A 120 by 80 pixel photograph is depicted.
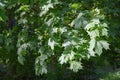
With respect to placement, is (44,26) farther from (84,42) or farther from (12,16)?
(12,16)

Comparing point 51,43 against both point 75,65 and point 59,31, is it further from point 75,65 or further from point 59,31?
point 75,65

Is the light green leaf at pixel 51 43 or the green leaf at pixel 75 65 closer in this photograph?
the green leaf at pixel 75 65

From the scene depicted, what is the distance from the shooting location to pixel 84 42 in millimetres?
4633

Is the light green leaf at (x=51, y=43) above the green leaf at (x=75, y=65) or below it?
above

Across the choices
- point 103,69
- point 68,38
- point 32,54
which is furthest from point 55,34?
point 103,69

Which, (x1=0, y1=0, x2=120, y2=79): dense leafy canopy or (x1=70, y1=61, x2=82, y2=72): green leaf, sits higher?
(x1=0, y1=0, x2=120, y2=79): dense leafy canopy

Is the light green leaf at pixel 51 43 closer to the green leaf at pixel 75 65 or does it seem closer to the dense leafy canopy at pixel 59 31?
the dense leafy canopy at pixel 59 31

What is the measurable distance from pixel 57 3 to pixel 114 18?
71.6 inches

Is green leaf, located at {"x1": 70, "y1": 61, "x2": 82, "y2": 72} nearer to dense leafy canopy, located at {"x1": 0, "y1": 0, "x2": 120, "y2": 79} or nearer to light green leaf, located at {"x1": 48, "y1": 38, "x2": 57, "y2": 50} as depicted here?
dense leafy canopy, located at {"x1": 0, "y1": 0, "x2": 120, "y2": 79}

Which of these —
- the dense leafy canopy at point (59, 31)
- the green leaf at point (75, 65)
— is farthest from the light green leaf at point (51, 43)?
the green leaf at point (75, 65)

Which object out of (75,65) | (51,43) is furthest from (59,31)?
(75,65)

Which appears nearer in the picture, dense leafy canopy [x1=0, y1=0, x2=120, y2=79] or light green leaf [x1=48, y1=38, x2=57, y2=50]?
dense leafy canopy [x1=0, y1=0, x2=120, y2=79]

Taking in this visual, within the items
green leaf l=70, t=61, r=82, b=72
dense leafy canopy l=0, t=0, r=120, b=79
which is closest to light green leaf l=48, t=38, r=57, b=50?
dense leafy canopy l=0, t=0, r=120, b=79

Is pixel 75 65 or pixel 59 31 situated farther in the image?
pixel 59 31
